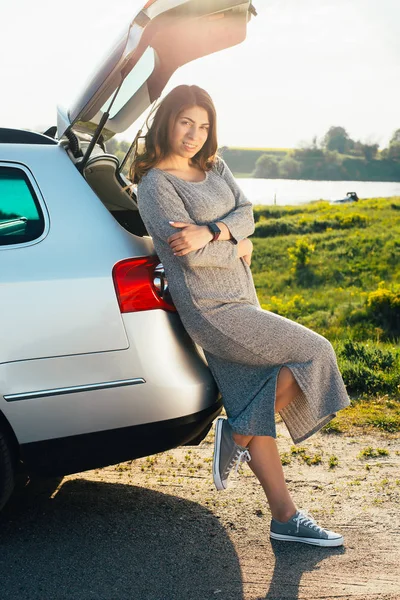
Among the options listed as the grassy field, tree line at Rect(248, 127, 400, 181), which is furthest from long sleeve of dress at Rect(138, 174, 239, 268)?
tree line at Rect(248, 127, 400, 181)

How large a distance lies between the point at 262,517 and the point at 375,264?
16.3 metres

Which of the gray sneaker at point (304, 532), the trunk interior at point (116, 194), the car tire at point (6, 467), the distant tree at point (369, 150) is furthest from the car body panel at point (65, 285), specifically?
the distant tree at point (369, 150)

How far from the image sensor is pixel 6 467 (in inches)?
123

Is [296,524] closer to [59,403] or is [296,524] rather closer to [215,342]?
[215,342]

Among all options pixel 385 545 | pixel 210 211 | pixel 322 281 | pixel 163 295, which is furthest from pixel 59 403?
pixel 322 281

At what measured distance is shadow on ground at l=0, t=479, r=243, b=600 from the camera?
2846 mm

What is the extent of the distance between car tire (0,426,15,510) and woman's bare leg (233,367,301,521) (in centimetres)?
94

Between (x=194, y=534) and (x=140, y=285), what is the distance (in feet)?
3.68

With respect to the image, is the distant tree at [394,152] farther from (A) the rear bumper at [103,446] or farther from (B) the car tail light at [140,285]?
(A) the rear bumper at [103,446]

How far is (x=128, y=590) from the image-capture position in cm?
Answer: 283

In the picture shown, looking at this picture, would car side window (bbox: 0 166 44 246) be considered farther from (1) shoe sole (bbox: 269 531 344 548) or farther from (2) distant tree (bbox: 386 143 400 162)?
(2) distant tree (bbox: 386 143 400 162)

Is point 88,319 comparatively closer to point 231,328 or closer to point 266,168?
point 231,328

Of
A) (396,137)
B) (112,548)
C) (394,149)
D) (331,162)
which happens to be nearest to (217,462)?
(112,548)

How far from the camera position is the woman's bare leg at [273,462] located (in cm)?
325
